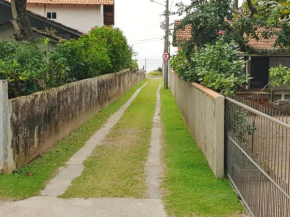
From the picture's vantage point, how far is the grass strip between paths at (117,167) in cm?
681

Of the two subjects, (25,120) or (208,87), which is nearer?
(25,120)

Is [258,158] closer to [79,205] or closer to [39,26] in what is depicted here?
[79,205]

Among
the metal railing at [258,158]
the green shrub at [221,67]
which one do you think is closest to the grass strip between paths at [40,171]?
the metal railing at [258,158]

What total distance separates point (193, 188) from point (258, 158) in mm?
1637

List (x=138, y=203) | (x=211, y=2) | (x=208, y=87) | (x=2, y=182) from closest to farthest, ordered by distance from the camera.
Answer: (x=138, y=203) < (x=2, y=182) < (x=208, y=87) < (x=211, y=2)

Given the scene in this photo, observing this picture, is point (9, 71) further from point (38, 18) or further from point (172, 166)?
point (38, 18)

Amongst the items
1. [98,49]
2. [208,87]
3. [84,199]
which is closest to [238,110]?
[84,199]

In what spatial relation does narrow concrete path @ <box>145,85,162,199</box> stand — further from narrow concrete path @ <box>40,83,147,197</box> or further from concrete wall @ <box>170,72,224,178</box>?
narrow concrete path @ <box>40,83,147,197</box>

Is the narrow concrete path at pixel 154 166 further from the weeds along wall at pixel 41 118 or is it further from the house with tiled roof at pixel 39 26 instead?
the house with tiled roof at pixel 39 26

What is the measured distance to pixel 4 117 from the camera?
24.9 ft

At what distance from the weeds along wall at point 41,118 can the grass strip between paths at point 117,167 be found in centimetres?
110

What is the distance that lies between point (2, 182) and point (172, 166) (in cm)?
296

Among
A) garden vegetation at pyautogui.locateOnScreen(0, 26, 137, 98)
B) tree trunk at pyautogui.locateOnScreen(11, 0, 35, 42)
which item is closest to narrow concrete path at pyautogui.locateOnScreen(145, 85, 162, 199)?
garden vegetation at pyautogui.locateOnScreen(0, 26, 137, 98)

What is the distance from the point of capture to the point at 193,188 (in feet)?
22.5
